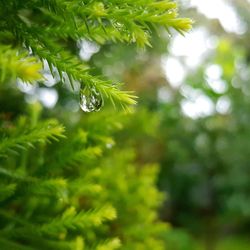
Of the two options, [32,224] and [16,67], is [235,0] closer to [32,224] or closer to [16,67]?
[32,224]

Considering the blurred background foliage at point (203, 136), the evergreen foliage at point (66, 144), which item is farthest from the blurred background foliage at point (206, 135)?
the evergreen foliage at point (66, 144)

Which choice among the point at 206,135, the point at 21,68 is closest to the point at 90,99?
the point at 21,68

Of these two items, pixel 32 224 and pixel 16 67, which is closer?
pixel 16 67

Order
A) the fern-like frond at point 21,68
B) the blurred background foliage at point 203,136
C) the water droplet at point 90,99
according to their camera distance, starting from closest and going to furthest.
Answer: the fern-like frond at point 21,68, the water droplet at point 90,99, the blurred background foliage at point 203,136

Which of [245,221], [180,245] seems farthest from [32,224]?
[245,221]

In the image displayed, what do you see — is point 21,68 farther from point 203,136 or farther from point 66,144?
point 203,136

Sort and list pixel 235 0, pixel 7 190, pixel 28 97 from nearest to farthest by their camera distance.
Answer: pixel 7 190 → pixel 28 97 → pixel 235 0

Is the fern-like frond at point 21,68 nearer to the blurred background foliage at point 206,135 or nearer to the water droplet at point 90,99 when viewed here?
the water droplet at point 90,99
